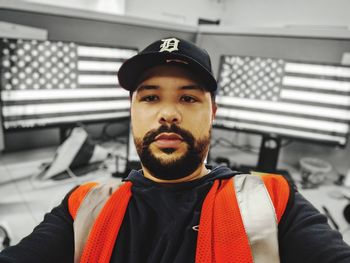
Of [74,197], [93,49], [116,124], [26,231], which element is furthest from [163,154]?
[116,124]

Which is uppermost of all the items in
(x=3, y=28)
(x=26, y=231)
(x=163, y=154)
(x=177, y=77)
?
(x=3, y=28)

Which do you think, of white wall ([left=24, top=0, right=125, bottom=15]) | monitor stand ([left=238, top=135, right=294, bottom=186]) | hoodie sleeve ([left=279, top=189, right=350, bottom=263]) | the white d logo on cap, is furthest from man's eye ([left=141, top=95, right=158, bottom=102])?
white wall ([left=24, top=0, right=125, bottom=15])

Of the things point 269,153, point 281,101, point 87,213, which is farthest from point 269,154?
point 87,213

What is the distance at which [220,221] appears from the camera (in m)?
0.57

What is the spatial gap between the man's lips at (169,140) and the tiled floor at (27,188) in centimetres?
42

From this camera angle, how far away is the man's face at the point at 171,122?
2.04 ft

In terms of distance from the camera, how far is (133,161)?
109cm

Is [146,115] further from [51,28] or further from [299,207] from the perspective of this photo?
[51,28]

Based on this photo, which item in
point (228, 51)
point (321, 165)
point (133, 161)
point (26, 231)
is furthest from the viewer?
point (228, 51)

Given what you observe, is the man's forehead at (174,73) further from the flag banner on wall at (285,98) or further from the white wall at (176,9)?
the white wall at (176,9)

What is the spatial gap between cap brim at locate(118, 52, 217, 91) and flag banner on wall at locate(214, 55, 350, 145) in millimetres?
631

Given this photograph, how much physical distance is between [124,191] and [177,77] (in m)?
0.29

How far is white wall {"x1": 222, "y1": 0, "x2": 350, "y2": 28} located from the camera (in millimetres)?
3105

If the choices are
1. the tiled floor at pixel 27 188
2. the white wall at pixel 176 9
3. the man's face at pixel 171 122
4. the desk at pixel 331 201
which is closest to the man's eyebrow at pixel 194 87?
the man's face at pixel 171 122
